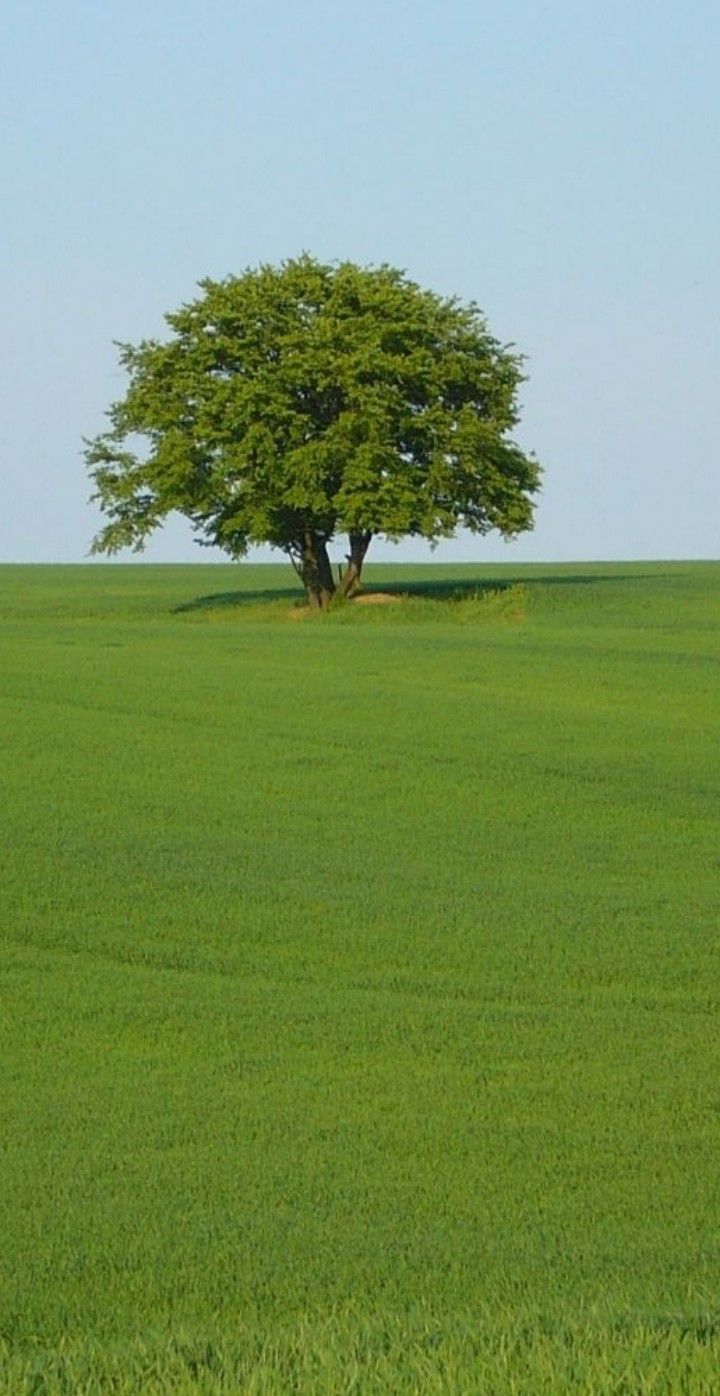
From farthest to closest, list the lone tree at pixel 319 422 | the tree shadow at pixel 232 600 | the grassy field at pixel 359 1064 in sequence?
the tree shadow at pixel 232 600
the lone tree at pixel 319 422
the grassy field at pixel 359 1064

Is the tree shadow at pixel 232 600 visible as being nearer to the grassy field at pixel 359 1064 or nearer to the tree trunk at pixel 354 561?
the tree trunk at pixel 354 561

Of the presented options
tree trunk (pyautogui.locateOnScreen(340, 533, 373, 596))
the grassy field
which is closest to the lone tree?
tree trunk (pyautogui.locateOnScreen(340, 533, 373, 596))

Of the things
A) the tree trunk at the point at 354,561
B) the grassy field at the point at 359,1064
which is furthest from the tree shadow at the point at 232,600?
the grassy field at the point at 359,1064

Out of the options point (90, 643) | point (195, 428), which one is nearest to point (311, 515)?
point (195, 428)

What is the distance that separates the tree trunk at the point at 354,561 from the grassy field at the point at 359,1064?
39127 millimetres

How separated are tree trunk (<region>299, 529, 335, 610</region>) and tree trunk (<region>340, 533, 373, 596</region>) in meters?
0.78

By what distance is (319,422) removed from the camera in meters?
65.5

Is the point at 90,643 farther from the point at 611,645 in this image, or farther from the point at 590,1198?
the point at 590,1198

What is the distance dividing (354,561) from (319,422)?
5.04 meters

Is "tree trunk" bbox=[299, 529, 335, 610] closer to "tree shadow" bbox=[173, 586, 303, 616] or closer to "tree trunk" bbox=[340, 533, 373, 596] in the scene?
"tree trunk" bbox=[340, 533, 373, 596]

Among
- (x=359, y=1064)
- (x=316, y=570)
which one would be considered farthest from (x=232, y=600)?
(x=359, y=1064)

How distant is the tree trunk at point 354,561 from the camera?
66938 millimetres

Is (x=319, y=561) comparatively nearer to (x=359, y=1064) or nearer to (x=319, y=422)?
(x=319, y=422)

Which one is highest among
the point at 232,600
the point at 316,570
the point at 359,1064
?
the point at 316,570
